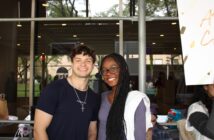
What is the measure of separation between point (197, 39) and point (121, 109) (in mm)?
637

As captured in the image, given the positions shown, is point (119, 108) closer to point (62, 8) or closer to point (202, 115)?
point (202, 115)

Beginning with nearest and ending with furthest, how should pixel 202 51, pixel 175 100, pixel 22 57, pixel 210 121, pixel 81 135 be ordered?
pixel 210 121 → pixel 202 51 → pixel 81 135 → pixel 175 100 → pixel 22 57

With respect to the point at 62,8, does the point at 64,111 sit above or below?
below

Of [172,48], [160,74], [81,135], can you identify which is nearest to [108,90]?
[81,135]

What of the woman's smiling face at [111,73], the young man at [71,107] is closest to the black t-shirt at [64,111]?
the young man at [71,107]

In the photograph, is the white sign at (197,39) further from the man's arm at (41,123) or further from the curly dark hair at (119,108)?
the man's arm at (41,123)

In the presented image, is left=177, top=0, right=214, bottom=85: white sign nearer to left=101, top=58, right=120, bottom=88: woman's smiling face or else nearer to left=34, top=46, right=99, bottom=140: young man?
left=101, top=58, right=120, bottom=88: woman's smiling face

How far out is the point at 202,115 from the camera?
2.01 m

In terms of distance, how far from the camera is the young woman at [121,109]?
6.81 feet

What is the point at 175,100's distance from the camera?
835cm

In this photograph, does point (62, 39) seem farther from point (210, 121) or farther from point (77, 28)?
point (210, 121)

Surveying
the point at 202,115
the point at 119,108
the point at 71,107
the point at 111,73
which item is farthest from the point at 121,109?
the point at 202,115

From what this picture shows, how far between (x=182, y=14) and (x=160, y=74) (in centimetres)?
773

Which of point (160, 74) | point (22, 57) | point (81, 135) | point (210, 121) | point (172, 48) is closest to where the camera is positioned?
point (210, 121)
